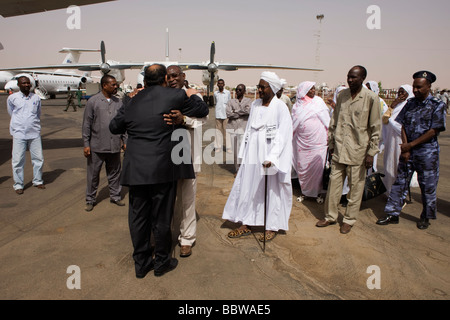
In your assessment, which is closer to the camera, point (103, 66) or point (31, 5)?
point (31, 5)

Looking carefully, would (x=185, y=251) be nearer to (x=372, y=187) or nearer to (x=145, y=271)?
(x=145, y=271)

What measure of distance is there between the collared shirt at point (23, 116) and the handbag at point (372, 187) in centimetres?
562

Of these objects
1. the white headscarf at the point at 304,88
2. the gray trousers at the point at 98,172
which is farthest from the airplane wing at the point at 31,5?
the white headscarf at the point at 304,88

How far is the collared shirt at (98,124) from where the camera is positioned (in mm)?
4391

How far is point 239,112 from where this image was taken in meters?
6.82

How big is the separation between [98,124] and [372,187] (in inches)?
170

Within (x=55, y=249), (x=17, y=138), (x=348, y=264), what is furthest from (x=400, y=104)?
(x=17, y=138)

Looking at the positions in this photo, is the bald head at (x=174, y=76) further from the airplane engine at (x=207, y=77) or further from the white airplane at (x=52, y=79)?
the white airplane at (x=52, y=79)

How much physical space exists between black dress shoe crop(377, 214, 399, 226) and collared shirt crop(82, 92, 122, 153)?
158 inches

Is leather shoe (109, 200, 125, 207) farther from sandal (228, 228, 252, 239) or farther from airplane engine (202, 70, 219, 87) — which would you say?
airplane engine (202, 70, 219, 87)

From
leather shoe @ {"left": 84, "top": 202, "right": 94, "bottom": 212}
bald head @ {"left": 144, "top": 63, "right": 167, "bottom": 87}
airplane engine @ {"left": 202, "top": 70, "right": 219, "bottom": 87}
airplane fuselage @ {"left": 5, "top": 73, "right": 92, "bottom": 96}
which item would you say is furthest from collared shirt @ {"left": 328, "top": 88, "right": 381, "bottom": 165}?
airplane fuselage @ {"left": 5, "top": 73, "right": 92, "bottom": 96}

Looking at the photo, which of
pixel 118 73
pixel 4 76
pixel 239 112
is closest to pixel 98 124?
pixel 239 112

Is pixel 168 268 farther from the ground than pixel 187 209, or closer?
closer
